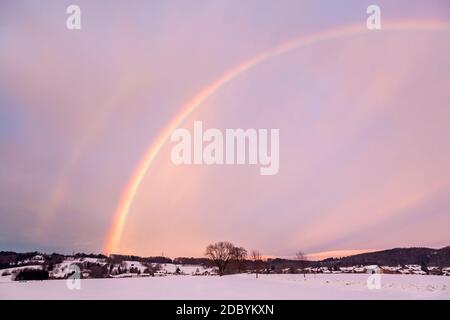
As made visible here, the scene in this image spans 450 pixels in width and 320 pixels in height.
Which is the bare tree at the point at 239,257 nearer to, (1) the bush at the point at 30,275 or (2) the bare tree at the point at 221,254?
(2) the bare tree at the point at 221,254

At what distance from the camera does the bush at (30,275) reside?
72.0 ft

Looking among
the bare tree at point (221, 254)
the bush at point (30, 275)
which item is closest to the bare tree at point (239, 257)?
the bare tree at point (221, 254)

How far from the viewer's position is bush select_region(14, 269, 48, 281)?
864 inches

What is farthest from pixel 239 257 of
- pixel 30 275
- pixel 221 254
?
pixel 30 275

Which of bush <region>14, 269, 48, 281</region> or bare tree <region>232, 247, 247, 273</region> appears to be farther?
bare tree <region>232, 247, 247, 273</region>

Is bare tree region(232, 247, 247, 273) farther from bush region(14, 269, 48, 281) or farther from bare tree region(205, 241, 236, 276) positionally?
bush region(14, 269, 48, 281)

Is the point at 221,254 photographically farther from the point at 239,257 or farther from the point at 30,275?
the point at 30,275

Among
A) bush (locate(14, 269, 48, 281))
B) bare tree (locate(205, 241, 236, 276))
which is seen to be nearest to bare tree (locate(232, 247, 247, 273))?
bare tree (locate(205, 241, 236, 276))

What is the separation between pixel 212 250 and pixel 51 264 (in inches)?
1403

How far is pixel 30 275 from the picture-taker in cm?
2452

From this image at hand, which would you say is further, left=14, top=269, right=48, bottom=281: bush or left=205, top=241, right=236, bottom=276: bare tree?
left=205, top=241, right=236, bottom=276: bare tree
